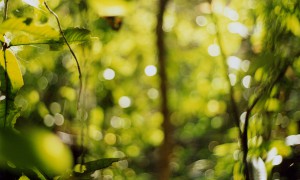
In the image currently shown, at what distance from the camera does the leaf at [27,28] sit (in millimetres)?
511

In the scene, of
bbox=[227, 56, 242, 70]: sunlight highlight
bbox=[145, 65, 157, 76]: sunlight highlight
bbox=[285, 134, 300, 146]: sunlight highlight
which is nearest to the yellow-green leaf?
bbox=[285, 134, 300, 146]: sunlight highlight

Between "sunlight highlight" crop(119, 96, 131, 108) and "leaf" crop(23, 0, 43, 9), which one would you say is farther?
"sunlight highlight" crop(119, 96, 131, 108)

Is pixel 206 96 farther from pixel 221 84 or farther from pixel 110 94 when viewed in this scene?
pixel 110 94

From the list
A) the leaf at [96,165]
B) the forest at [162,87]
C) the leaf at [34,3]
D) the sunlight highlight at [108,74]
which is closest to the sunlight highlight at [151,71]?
the forest at [162,87]

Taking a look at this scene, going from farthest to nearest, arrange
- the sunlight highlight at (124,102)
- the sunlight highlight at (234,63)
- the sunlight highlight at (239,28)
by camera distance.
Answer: the sunlight highlight at (124,102), the sunlight highlight at (239,28), the sunlight highlight at (234,63)

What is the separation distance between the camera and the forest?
2.99ft

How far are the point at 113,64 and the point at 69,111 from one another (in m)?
0.39

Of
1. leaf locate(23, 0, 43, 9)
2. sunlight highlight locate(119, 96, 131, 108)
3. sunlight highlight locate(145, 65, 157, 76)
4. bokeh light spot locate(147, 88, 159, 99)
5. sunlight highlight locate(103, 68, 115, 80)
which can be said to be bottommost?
leaf locate(23, 0, 43, 9)

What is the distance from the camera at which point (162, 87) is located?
1962 millimetres

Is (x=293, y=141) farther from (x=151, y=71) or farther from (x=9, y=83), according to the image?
(x=151, y=71)

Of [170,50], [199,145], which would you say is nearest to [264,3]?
[170,50]

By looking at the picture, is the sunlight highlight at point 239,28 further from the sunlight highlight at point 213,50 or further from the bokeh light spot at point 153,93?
the bokeh light spot at point 153,93

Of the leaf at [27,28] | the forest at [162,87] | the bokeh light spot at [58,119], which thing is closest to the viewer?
the leaf at [27,28]

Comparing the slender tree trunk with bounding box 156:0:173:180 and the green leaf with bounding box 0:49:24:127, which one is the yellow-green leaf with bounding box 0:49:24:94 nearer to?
the green leaf with bounding box 0:49:24:127
